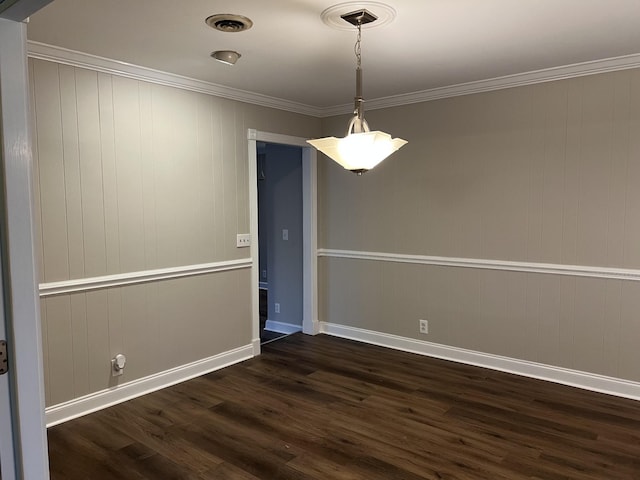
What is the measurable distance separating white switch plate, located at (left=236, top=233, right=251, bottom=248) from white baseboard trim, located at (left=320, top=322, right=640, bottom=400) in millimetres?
1446

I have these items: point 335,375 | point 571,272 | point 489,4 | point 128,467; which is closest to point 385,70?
point 489,4

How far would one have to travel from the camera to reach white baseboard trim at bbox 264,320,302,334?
5.34 meters

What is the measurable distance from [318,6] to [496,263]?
258cm

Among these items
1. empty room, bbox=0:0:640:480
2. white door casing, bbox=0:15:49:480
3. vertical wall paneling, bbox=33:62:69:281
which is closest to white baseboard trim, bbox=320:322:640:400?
empty room, bbox=0:0:640:480

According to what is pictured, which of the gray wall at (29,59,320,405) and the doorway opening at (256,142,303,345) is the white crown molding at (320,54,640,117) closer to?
the doorway opening at (256,142,303,345)

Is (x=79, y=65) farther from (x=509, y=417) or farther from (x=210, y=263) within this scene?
(x=509, y=417)

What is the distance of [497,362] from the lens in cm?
401

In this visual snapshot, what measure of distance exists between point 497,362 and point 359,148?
2559mm

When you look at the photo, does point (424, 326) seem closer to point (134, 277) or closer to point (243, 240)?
point (243, 240)

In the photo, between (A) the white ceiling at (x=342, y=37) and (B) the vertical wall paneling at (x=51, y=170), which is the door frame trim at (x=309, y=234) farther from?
(B) the vertical wall paneling at (x=51, y=170)

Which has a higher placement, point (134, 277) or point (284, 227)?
point (284, 227)

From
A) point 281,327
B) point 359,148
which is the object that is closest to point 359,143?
point 359,148

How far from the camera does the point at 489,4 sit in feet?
7.76

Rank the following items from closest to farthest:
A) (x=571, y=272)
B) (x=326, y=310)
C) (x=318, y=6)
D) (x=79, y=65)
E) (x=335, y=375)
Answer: (x=318, y=6) < (x=79, y=65) < (x=571, y=272) < (x=335, y=375) < (x=326, y=310)
